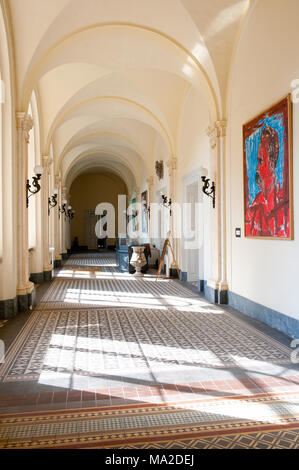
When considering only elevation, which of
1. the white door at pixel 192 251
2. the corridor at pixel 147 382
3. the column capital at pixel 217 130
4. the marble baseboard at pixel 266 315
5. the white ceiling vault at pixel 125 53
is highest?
the white ceiling vault at pixel 125 53

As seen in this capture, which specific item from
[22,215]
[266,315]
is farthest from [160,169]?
[266,315]

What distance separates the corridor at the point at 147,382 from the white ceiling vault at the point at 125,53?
424 centimetres

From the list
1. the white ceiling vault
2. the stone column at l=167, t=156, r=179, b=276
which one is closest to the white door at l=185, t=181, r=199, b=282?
the stone column at l=167, t=156, r=179, b=276

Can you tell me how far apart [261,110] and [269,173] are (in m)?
1.09

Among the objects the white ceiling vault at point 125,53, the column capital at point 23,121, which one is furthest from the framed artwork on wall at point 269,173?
the column capital at point 23,121

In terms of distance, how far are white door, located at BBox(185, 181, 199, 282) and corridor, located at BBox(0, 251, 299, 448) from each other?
3.90 metres

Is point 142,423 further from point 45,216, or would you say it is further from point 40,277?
point 45,216

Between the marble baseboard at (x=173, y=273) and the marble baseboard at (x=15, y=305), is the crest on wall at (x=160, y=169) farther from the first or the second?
the marble baseboard at (x=15, y=305)

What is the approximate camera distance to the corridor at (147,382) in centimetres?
256

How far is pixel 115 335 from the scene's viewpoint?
5.09m

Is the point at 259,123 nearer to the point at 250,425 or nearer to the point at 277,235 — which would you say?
the point at 277,235

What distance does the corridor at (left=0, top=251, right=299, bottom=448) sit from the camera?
8.39ft
